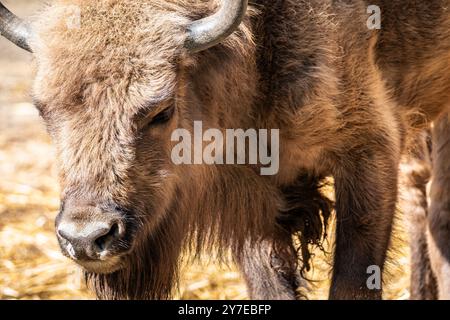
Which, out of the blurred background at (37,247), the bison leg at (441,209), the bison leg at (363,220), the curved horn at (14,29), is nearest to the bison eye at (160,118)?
the curved horn at (14,29)

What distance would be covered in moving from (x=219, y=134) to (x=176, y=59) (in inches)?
23.0

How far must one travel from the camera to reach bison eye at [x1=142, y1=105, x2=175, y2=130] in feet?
15.4

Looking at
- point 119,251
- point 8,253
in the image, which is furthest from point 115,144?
point 8,253

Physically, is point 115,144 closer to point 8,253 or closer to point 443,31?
point 443,31

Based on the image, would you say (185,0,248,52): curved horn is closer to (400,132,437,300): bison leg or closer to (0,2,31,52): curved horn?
(0,2,31,52): curved horn

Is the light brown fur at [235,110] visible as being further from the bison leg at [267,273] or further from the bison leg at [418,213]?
the bison leg at [418,213]

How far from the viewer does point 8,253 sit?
327 inches

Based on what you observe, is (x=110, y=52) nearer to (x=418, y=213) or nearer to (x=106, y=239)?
(x=106, y=239)

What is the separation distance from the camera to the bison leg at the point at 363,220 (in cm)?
554

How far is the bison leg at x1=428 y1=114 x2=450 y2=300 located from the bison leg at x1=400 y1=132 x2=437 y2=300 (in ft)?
0.54

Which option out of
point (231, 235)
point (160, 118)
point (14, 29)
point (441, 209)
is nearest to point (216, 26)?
point (160, 118)

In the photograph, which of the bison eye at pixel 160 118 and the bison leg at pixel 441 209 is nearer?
the bison eye at pixel 160 118

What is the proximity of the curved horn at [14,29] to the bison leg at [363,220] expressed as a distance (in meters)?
1.88

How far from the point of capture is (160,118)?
475 cm
